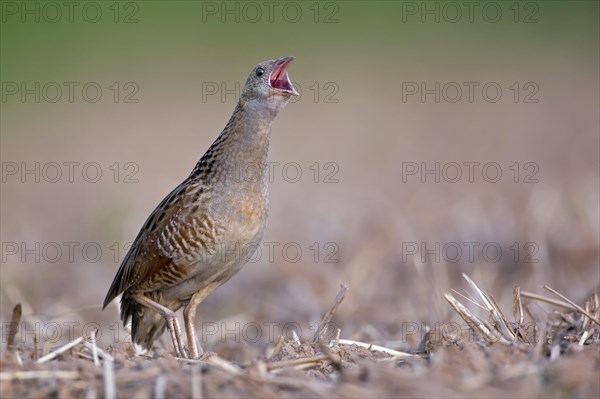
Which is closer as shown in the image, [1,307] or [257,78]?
[257,78]

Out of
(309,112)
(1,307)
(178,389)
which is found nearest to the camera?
(178,389)

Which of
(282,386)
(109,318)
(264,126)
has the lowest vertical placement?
(109,318)

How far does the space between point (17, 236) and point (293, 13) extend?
12.5m

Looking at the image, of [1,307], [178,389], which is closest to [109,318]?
[1,307]

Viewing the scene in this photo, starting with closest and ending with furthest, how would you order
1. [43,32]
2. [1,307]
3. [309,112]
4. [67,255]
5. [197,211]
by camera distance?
[197,211] → [1,307] → [67,255] → [309,112] → [43,32]

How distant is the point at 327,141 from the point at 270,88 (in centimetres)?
972

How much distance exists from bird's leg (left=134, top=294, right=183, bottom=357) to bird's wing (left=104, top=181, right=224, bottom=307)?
10cm

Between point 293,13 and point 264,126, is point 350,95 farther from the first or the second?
point 264,126

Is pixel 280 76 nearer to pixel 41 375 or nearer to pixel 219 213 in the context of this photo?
pixel 219 213

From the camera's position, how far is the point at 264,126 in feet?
17.7

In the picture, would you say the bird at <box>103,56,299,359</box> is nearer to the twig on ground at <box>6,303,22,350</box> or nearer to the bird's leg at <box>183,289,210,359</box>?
the bird's leg at <box>183,289,210,359</box>

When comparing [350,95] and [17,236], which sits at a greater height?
[350,95]

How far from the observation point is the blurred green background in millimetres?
7754

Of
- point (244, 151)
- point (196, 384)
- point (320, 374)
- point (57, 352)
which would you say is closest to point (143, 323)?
point (244, 151)
